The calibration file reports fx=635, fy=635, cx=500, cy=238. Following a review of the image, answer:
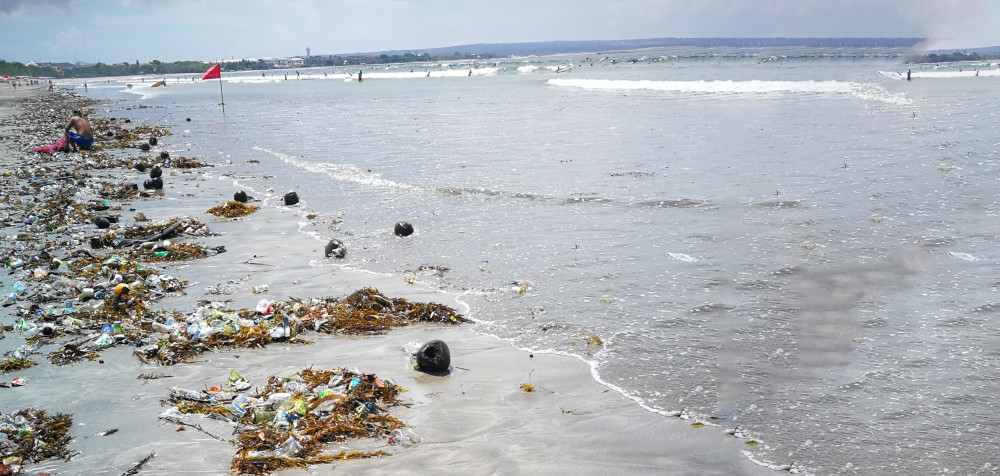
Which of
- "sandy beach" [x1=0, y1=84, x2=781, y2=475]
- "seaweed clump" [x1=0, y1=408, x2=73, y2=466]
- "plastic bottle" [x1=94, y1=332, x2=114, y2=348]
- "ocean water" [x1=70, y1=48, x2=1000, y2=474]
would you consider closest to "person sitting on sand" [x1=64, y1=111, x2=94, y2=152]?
"ocean water" [x1=70, y1=48, x2=1000, y2=474]

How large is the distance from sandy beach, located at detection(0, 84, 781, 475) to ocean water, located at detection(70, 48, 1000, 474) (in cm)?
40

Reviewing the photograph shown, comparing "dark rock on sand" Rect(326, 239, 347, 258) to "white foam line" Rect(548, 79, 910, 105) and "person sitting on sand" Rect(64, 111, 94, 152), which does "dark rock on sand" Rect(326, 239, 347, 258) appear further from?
"white foam line" Rect(548, 79, 910, 105)

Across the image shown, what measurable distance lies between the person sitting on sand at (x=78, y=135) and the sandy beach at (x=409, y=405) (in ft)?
62.5

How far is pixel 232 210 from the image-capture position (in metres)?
14.8

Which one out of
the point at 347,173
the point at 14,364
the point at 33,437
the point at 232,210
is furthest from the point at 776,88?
the point at 33,437

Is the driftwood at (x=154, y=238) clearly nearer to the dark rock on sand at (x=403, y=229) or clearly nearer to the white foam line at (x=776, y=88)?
the dark rock on sand at (x=403, y=229)

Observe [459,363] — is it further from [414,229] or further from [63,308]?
[414,229]

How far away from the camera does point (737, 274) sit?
9898 millimetres

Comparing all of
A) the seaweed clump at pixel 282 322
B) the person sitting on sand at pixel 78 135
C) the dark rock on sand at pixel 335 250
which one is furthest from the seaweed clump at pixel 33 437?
the person sitting on sand at pixel 78 135

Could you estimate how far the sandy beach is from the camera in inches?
207

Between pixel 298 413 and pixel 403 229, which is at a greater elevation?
→ pixel 403 229

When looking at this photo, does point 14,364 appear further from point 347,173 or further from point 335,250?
point 347,173

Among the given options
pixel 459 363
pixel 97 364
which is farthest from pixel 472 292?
pixel 97 364

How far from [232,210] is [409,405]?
10332 millimetres
